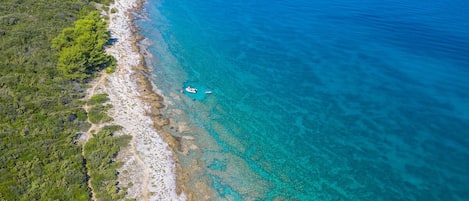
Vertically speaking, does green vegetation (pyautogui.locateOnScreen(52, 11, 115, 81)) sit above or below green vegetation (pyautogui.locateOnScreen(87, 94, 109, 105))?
above

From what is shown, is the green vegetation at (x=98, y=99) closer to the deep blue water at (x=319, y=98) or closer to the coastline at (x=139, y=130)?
the coastline at (x=139, y=130)

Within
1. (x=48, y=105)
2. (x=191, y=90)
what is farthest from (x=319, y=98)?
(x=48, y=105)

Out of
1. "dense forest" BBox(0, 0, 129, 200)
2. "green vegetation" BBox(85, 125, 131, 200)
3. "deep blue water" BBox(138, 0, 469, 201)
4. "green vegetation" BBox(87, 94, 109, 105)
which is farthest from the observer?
"green vegetation" BBox(87, 94, 109, 105)

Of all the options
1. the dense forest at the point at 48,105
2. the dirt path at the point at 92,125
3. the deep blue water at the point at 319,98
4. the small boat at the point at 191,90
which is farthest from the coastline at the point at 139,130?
the small boat at the point at 191,90

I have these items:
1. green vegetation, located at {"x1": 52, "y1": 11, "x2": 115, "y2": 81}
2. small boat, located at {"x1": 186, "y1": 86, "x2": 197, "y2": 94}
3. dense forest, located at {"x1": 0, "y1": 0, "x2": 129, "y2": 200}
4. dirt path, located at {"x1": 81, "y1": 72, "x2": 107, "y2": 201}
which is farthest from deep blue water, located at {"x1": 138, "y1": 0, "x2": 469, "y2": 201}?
dense forest, located at {"x1": 0, "y1": 0, "x2": 129, "y2": 200}

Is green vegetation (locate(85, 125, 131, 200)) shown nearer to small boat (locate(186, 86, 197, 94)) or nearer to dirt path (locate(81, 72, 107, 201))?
dirt path (locate(81, 72, 107, 201))

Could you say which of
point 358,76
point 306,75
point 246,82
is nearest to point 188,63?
point 246,82
